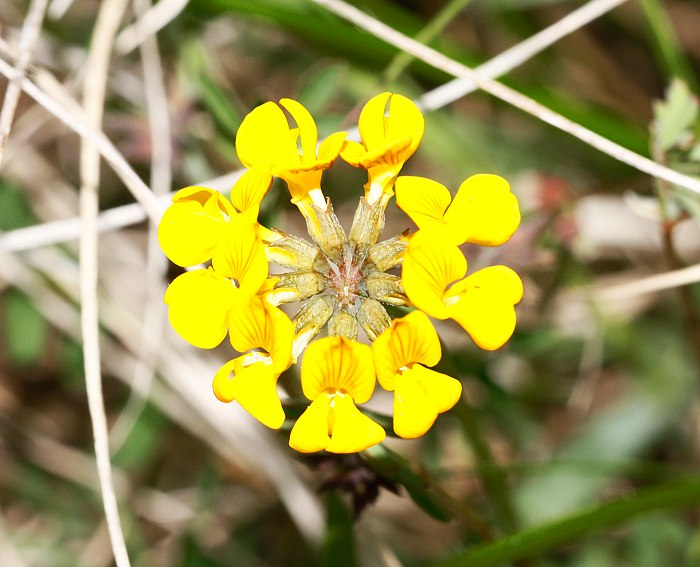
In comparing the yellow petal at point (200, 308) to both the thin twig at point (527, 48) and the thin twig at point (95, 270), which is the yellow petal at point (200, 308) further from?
the thin twig at point (527, 48)

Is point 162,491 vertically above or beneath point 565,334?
beneath

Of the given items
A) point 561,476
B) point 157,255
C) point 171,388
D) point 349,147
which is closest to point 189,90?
point 157,255

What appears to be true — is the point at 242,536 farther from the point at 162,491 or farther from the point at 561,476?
the point at 561,476

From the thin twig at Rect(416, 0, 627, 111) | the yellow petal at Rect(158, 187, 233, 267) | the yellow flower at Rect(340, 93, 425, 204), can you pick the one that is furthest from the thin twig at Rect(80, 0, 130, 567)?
the thin twig at Rect(416, 0, 627, 111)

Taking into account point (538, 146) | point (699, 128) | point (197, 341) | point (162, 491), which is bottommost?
point (197, 341)

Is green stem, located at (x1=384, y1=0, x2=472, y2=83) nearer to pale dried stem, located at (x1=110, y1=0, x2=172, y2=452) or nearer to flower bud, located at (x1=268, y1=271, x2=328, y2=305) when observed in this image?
pale dried stem, located at (x1=110, y1=0, x2=172, y2=452)

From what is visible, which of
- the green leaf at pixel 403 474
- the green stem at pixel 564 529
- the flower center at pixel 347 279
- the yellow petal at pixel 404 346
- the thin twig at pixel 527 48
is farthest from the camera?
the thin twig at pixel 527 48

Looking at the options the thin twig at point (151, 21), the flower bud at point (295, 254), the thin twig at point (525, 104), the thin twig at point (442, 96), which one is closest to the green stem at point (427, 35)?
the thin twig at point (442, 96)
